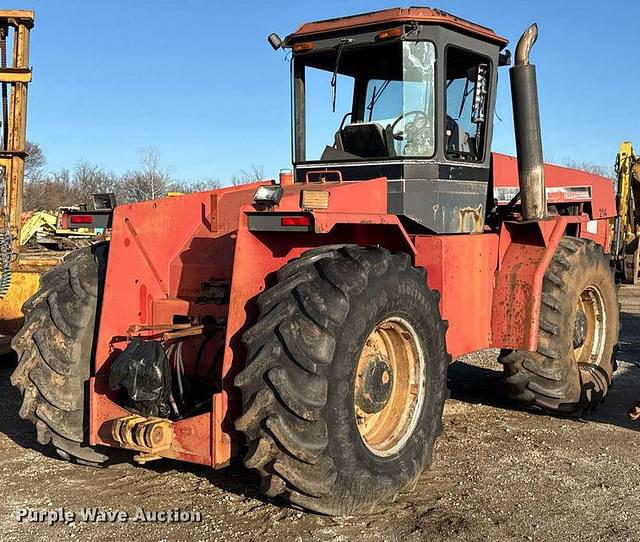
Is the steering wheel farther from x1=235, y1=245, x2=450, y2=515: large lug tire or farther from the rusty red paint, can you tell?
x1=235, y1=245, x2=450, y2=515: large lug tire

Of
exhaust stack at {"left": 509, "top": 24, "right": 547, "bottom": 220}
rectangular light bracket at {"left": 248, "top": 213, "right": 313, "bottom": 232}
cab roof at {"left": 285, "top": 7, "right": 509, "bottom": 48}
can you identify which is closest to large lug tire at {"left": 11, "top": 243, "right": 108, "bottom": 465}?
rectangular light bracket at {"left": 248, "top": 213, "right": 313, "bottom": 232}

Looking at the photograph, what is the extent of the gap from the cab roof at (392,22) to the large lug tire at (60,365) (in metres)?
2.45

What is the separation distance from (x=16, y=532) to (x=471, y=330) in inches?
126

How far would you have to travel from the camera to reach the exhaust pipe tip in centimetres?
596

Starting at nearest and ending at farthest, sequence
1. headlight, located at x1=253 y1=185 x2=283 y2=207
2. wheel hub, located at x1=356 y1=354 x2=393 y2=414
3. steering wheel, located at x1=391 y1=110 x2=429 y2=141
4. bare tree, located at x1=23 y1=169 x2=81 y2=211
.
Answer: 1. headlight, located at x1=253 y1=185 x2=283 y2=207
2. wheel hub, located at x1=356 y1=354 x2=393 y2=414
3. steering wheel, located at x1=391 y1=110 x2=429 y2=141
4. bare tree, located at x1=23 y1=169 x2=81 y2=211

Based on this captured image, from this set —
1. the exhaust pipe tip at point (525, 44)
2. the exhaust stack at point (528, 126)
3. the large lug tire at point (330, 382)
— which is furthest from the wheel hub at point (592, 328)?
the large lug tire at point (330, 382)

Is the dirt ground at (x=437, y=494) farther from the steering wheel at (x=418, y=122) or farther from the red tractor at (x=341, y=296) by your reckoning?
the steering wheel at (x=418, y=122)

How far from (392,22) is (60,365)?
10.2 ft

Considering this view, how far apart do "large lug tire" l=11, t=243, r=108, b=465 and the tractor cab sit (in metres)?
1.94

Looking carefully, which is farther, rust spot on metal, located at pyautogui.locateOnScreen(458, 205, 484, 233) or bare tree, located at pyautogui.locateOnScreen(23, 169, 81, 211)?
bare tree, located at pyautogui.locateOnScreen(23, 169, 81, 211)

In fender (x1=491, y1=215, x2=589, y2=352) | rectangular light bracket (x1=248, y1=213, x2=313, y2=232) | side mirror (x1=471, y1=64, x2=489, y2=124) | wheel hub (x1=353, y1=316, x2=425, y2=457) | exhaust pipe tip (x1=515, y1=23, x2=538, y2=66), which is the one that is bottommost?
wheel hub (x1=353, y1=316, x2=425, y2=457)

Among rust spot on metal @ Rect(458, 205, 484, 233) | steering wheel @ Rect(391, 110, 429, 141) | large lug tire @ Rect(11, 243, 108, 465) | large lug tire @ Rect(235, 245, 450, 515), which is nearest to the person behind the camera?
large lug tire @ Rect(235, 245, 450, 515)

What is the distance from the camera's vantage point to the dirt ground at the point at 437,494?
407 cm

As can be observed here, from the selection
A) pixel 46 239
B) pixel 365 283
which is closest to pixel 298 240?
pixel 365 283
